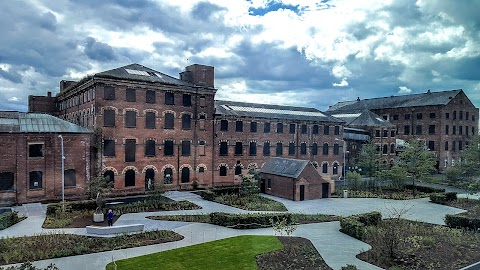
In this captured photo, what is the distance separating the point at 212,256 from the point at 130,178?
2178cm

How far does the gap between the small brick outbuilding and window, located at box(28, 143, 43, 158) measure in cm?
2397

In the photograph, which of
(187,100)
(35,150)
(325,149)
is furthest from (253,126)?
(35,150)

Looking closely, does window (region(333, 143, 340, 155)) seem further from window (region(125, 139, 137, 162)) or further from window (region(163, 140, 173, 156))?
window (region(125, 139, 137, 162))

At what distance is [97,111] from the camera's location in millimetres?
35219

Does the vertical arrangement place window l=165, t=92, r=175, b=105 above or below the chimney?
below

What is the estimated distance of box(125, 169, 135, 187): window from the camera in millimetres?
37188

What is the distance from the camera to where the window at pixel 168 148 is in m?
39.9

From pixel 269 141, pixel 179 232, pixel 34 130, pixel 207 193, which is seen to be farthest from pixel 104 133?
pixel 269 141

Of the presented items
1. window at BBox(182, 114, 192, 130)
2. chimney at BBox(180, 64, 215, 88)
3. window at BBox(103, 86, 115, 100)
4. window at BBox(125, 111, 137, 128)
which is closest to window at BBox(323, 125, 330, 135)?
chimney at BBox(180, 64, 215, 88)

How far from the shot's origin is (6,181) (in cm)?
3088

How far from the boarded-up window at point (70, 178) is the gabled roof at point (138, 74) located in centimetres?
992

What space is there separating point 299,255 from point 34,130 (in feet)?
89.0

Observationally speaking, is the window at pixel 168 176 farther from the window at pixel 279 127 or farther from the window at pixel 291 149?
the window at pixel 291 149

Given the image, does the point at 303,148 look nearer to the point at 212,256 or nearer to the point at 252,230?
the point at 252,230
